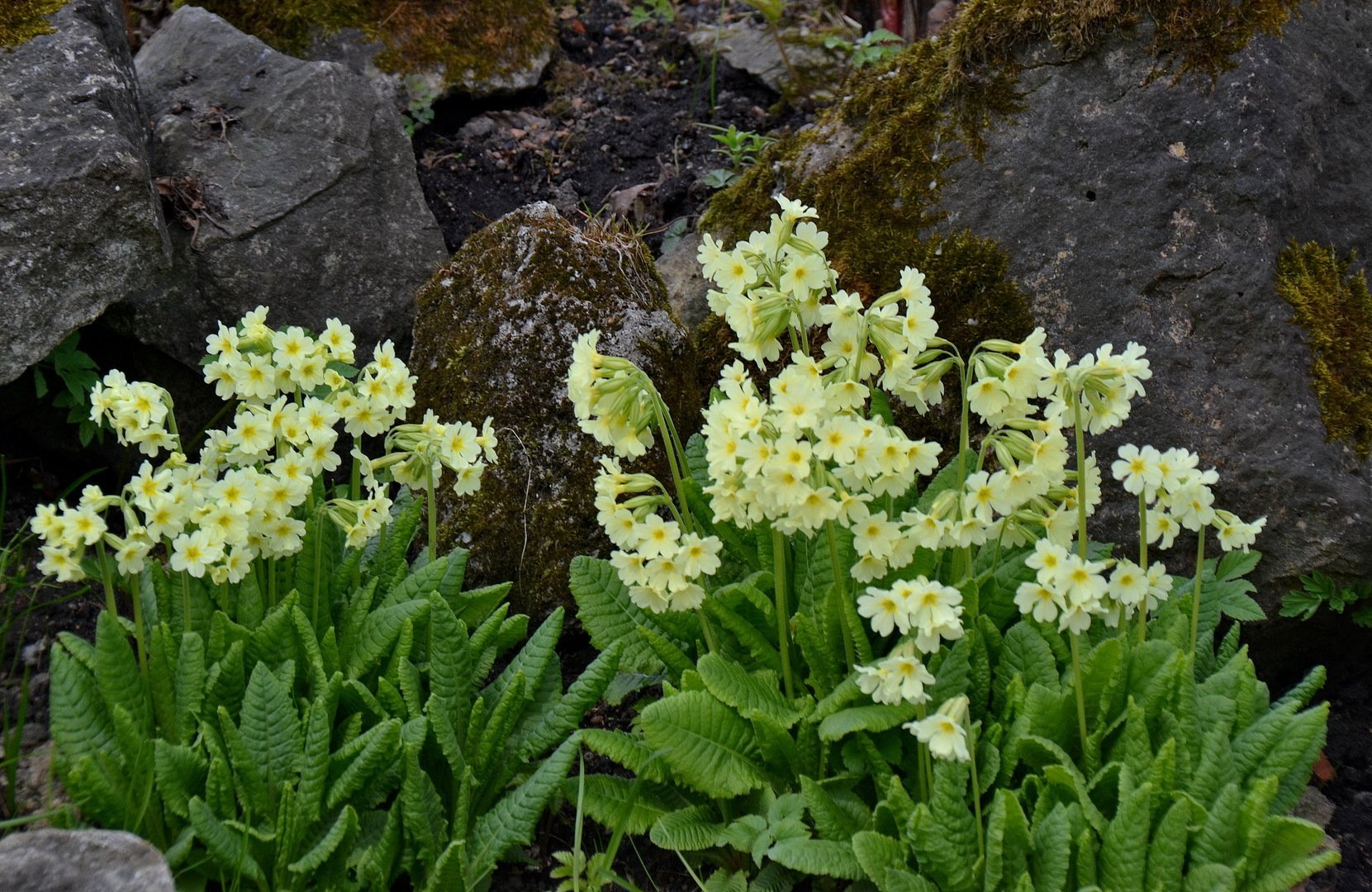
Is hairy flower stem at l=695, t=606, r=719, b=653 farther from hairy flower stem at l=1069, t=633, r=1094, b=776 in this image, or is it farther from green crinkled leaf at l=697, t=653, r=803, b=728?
hairy flower stem at l=1069, t=633, r=1094, b=776

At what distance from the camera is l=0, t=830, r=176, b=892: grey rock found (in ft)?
6.68

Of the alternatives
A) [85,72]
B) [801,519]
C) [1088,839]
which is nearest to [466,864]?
[801,519]

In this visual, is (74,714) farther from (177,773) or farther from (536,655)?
(536,655)

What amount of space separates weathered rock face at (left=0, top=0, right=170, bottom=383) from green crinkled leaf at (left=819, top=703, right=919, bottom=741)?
2363mm

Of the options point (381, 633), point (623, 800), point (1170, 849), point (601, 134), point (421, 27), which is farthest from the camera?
point (601, 134)

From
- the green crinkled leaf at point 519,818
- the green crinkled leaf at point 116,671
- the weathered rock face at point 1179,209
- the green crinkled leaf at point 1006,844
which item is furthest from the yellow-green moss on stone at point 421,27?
the green crinkled leaf at point 1006,844

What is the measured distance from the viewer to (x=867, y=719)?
2.36m

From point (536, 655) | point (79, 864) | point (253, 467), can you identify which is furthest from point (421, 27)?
point (79, 864)

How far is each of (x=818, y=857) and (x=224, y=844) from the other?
117cm

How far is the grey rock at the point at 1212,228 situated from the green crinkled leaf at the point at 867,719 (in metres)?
1.14

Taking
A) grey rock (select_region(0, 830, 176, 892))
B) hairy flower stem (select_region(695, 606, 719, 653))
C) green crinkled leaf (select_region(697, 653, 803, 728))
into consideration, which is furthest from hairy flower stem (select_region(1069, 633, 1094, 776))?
grey rock (select_region(0, 830, 176, 892))

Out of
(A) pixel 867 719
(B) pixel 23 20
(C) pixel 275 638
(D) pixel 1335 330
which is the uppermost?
(B) pixel 23 20

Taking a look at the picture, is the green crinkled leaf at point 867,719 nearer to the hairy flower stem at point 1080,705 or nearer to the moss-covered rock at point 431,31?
the hairy flower stem at point 1080,705

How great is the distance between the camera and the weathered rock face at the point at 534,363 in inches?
132
